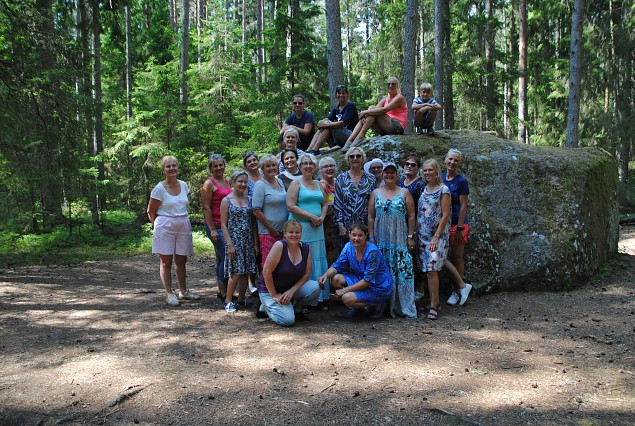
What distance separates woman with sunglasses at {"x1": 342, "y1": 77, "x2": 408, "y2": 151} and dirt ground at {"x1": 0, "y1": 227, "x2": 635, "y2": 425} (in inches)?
114

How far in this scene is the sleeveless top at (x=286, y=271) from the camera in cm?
519

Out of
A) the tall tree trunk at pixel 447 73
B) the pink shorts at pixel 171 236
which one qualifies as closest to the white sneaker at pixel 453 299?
the pink shorts at pixel 171 236

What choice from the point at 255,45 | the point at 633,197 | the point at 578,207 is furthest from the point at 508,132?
the point at 578,207

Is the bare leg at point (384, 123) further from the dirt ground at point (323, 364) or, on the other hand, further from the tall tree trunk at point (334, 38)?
the tall tree trunk at point (334, 38)

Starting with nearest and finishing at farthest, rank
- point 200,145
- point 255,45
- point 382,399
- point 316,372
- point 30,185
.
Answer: point 382,399 → point 316,372 → point 30,185 → point 255,45 → point 200,145

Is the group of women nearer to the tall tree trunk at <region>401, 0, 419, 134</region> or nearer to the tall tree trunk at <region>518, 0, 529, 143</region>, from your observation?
the tall tree trunk at <region>401, 0, 419, 134</region>

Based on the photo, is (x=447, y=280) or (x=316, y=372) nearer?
(x=316, y=372)

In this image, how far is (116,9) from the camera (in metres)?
11.6

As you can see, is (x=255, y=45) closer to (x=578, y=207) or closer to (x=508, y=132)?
(x=578, y=207)

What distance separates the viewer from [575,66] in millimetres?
13070

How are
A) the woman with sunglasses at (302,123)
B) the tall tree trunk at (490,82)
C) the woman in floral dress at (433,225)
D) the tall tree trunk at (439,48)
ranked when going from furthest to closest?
the tall tree trunk at (490,82), the tall tree trunk at (439,48), the woman with sunglasses at (302,123), the woman in floral dress at (433,225)

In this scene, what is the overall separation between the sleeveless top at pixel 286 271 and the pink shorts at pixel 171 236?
Answer: 143cm

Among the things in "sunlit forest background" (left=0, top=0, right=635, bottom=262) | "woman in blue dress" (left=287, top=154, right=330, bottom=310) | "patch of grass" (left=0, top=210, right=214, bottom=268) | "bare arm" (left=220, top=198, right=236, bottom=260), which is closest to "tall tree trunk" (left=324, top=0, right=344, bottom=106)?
"sunlit forest background" (left=0, top=0, right=635, bottom=262)

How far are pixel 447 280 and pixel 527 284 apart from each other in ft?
3.74
